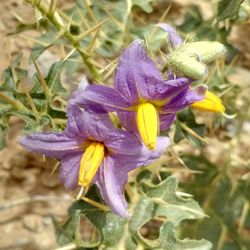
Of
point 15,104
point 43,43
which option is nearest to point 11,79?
point 15,104

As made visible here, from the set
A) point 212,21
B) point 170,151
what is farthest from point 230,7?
point 212,21

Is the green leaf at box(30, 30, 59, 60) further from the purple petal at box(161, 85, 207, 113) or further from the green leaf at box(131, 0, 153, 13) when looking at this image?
the purple petal at box(161, 85, 207, 113)

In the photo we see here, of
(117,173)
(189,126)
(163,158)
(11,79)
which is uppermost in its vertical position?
(11,79)

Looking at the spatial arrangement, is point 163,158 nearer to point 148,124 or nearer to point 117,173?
point 117,173

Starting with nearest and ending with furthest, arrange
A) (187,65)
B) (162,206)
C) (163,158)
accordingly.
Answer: (187,65) < (162,206) < (163,158)

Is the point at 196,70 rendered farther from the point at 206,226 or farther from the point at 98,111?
the point at 206,226

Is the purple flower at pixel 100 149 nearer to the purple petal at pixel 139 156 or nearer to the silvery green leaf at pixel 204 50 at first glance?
the purple petal at pixel 139 156
